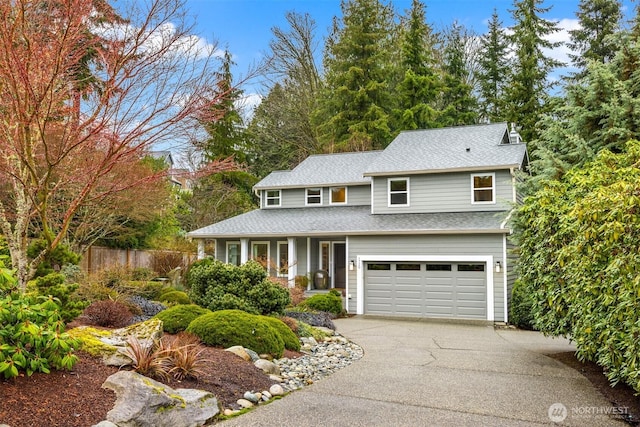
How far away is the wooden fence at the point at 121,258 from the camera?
17.6 m

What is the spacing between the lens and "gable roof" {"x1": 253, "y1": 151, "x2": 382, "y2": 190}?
1934 centimetres

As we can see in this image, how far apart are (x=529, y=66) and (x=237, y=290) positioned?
2381 centimetres

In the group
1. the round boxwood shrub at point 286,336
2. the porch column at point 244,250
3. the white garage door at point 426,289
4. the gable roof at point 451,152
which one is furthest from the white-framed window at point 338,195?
→ the round boxwood shrub at point 286,336

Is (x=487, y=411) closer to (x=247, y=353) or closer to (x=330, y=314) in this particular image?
(x=247, y=353)

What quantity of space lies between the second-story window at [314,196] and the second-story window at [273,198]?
1.58m

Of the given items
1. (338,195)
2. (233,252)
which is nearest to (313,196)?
(338,195)

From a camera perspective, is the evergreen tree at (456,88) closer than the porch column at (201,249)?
No

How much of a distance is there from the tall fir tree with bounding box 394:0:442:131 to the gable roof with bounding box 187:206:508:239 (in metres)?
10.5

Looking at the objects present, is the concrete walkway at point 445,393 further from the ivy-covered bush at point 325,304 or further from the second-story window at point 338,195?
the second-story window at point 338,195

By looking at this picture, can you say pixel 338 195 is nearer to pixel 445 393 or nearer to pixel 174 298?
pixel 174 298

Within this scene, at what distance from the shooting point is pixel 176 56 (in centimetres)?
529

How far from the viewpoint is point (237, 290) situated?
10.2m

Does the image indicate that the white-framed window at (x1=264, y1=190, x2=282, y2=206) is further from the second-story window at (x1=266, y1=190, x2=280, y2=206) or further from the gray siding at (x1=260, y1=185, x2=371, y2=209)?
the gray siding at (x1=260, y1=185, x2=371, y2=209)

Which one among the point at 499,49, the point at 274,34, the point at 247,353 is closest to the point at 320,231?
the point at 247,353
